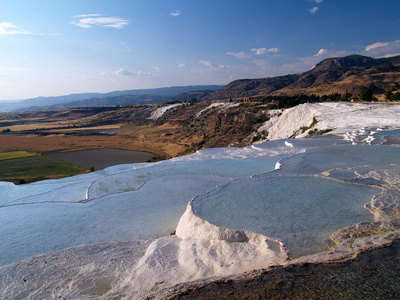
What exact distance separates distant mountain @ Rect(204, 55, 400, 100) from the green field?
134 ft

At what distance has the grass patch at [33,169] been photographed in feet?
60.9

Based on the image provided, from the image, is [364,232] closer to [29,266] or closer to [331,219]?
[331,219]

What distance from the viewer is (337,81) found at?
57.8 meters

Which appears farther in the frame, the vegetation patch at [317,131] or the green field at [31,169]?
the green field at [31,169]

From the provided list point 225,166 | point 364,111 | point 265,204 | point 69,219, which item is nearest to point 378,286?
point 265,204

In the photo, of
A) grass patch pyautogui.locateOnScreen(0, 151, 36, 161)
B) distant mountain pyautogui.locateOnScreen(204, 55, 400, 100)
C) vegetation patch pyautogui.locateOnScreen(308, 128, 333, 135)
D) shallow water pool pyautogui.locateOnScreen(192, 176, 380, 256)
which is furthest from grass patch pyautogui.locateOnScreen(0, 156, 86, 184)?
distant mountain pyautogui.locateOnScreen(204, 55, 400, 100)

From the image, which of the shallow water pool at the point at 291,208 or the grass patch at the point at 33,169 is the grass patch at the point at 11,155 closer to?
the grass patch at the point at 33,169

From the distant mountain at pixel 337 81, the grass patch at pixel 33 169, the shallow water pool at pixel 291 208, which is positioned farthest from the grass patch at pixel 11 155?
the distant mountain at pixel 337 81

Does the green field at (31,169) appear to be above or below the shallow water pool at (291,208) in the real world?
below

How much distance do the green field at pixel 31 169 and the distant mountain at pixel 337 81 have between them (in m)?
40.9

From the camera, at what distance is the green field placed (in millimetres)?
18625

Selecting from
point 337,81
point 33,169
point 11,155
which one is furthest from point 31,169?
point 337,81

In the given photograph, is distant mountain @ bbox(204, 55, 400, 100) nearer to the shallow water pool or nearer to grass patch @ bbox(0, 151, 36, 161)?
the shallow water pool

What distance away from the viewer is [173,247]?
5469 millimetres
